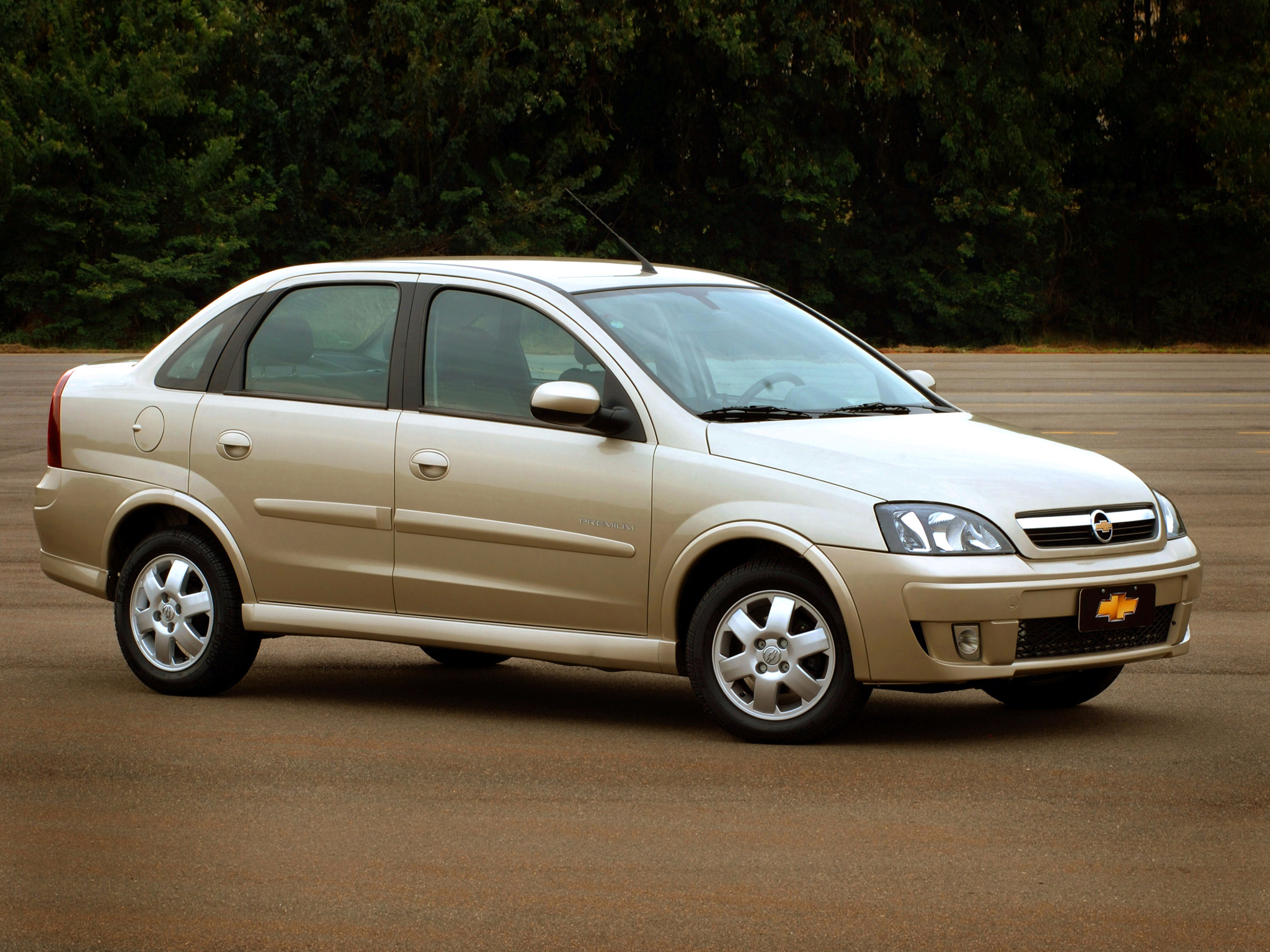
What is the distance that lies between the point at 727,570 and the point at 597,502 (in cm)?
53

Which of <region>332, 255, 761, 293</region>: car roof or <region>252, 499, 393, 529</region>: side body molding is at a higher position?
<region>332, 255, 761, 293</region>: car roof

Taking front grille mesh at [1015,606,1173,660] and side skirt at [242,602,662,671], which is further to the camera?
side skirt at [242,602,662,671]

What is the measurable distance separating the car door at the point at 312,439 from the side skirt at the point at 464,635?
0.06 m

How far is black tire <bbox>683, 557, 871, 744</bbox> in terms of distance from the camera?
6.35 metres

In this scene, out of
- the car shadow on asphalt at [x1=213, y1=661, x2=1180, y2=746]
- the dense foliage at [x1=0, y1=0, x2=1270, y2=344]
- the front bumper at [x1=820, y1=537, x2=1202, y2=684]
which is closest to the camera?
the front bumper at [x1=820, y1=537, x2=1202, y2=684]

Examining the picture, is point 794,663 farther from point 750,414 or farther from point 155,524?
point 155,524

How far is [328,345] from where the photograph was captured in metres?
7.62

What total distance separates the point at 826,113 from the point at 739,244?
3.90 metres

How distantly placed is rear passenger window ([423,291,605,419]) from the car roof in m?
0.17

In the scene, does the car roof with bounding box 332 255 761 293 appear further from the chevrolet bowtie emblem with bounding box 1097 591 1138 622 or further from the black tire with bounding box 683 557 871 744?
the chevrolet bowtie emblem with bounding box 1097 591 1138 622

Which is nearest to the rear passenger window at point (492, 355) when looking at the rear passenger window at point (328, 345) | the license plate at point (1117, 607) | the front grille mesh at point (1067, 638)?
the rear passenger window at point (328, 345)

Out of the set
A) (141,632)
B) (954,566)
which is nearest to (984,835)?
(954,566)

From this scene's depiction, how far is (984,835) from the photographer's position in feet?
17.5

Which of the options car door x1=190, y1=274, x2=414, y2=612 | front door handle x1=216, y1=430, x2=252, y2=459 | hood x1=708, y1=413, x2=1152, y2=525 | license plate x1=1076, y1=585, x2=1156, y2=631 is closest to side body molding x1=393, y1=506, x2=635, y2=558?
car door x1=190, y1=274, x2=414, y2=612
